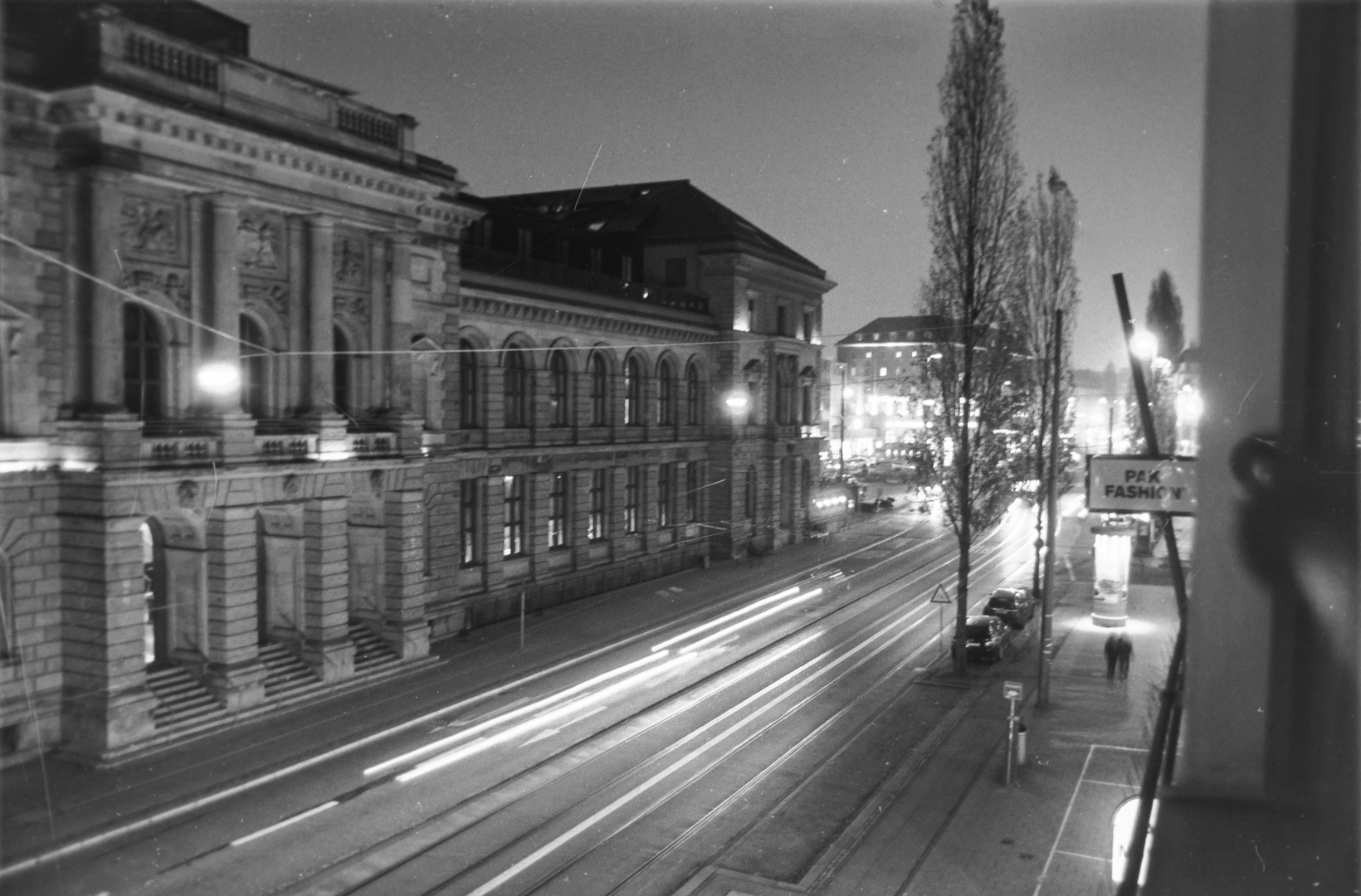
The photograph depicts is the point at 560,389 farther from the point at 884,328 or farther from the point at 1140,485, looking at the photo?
the point at 884,328

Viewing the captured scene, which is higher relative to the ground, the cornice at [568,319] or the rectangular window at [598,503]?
the cornice at [568,319]

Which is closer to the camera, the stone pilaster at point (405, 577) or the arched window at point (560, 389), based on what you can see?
the stone pilaster at point (405, 577)

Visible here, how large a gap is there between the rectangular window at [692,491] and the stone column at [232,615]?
85.4ft

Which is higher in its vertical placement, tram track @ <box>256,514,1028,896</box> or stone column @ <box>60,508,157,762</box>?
stone column @ <box>60,508,157,762</box>

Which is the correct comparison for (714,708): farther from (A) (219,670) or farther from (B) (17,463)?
(B) (17,463)

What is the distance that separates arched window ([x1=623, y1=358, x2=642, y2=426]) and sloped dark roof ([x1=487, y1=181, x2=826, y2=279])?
30.1ft

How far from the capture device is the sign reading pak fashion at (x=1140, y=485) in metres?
2.58

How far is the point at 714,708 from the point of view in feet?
76.6

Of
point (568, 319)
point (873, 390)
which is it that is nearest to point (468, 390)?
point (568, 319)

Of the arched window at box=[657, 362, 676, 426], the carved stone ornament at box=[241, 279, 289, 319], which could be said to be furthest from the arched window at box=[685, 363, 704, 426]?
the carved stone ornament at box=[241, 279, 289, 319]

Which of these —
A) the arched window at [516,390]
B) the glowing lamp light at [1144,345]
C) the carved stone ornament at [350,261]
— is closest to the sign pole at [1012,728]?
the glowing lamp light at [1144,345]

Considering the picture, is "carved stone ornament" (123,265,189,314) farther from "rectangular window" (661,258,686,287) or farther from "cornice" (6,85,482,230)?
"rectangular window" (661,258,686,287)

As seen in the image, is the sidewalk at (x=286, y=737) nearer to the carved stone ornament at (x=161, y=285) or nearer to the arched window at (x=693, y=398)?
the carved stone ornament at (x=161, y=285)

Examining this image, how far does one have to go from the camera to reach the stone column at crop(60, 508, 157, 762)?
19.7 meters
